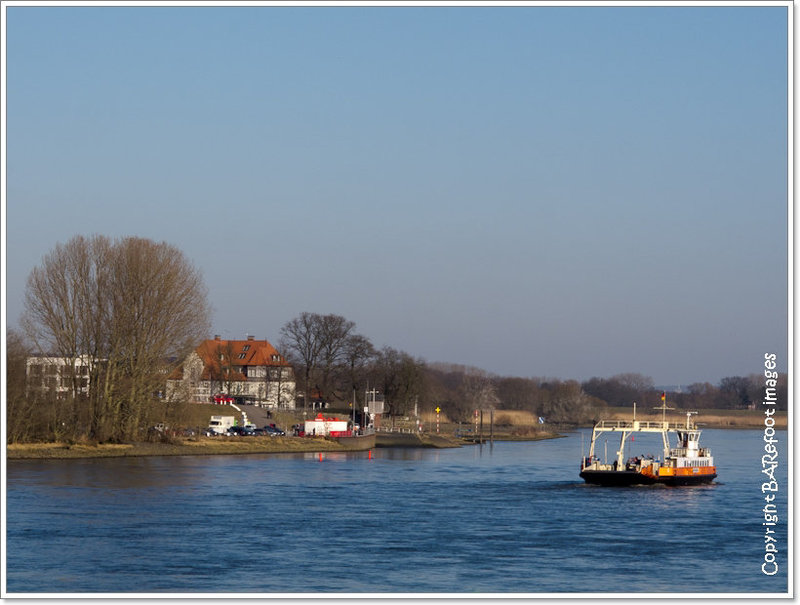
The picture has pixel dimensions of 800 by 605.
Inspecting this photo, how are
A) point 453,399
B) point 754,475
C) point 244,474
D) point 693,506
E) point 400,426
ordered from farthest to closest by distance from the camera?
point 453,399, point 400,426, point 754,475, point 244,474, point 693,506

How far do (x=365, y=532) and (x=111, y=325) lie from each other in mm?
31835

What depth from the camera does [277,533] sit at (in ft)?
112

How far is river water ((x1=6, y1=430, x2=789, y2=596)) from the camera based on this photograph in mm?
26516

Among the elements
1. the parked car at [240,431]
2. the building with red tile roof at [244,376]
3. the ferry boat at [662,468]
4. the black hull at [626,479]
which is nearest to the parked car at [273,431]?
the parked car at [240,431]

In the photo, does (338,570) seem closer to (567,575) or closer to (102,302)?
(567,575)

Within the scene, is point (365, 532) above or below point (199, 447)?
below

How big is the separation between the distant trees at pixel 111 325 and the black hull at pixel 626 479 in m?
26.2

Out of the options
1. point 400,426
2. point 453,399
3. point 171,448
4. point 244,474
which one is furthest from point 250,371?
point 244,474

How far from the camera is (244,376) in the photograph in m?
108

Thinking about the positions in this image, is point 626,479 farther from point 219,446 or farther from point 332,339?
point 332,339

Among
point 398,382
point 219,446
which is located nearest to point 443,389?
point 398,382

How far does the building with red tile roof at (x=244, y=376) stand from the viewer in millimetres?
102812

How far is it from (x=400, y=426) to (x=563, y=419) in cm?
4932

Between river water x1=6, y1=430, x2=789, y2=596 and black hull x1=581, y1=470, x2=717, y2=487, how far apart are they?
1.03 metres
